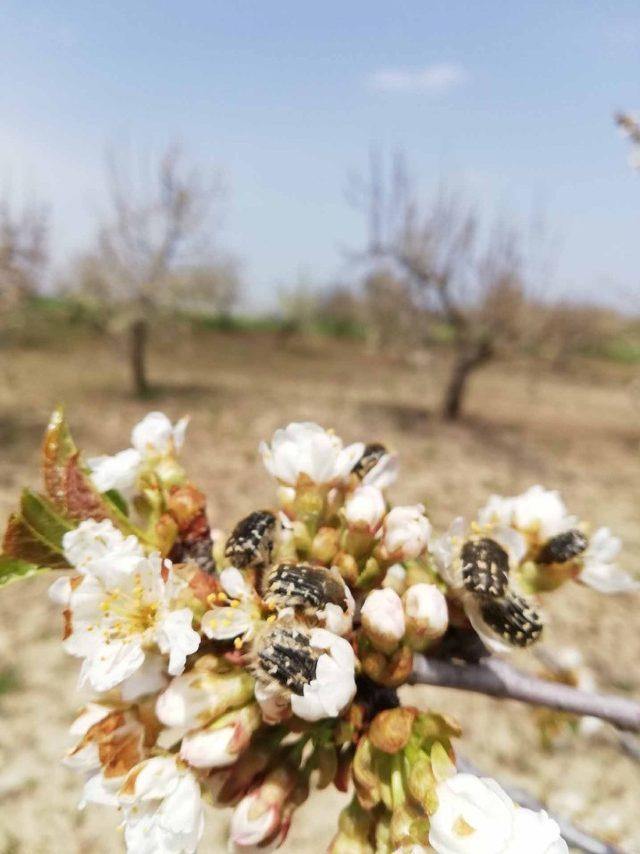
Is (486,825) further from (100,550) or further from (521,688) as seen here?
(100,550)

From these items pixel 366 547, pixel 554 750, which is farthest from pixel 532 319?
pixel 366 547

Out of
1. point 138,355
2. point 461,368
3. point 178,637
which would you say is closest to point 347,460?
point 178,637

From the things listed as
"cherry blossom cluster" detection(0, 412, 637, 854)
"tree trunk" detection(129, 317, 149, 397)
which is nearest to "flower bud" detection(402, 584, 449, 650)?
"cherry blossom cluster" detection(0, 412, 637, 854)

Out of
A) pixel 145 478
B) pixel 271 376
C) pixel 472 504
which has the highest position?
pixel 145 478

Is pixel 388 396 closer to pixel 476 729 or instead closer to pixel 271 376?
pixel 271 376

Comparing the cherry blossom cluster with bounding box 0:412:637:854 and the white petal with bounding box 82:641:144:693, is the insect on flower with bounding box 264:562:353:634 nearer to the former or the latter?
the cherry blossom cluster with bounding box 0:412:637:854

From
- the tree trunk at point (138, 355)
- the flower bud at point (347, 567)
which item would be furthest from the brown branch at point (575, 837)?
the tree trunk at point (138, 355)
